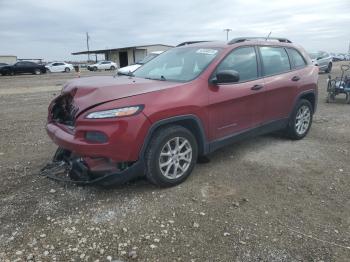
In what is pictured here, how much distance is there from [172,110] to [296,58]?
319cm

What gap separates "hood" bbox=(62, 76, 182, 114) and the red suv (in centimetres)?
1

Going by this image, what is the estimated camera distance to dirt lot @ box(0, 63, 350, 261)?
3.02 metres

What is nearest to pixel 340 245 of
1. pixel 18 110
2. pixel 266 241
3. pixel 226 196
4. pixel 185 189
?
pixel 266 241

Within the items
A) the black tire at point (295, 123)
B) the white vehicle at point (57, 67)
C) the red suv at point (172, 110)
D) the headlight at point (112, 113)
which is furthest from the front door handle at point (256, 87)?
the white vehicle at point (57, 67)

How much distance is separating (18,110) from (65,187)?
691cm

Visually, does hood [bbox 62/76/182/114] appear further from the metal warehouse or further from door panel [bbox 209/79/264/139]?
the metal warehouse

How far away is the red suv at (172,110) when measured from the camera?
12.0ft

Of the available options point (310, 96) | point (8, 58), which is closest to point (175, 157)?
point (310, 96)

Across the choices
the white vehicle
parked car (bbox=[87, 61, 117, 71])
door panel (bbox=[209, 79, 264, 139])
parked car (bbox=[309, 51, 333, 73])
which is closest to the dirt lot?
door panel (bbox=[209, 79, 264, 139])

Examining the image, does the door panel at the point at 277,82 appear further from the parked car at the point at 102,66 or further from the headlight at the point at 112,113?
the parked car at the point at 102,66

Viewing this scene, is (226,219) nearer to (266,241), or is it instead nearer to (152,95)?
(266,241)

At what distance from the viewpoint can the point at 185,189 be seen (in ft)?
13.7

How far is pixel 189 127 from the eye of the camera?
4312 mm

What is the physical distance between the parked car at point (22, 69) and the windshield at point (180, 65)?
33.6m
